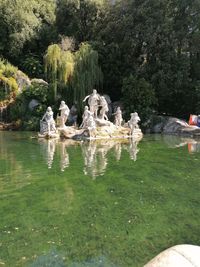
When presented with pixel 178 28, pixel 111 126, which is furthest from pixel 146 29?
pixel 111 126

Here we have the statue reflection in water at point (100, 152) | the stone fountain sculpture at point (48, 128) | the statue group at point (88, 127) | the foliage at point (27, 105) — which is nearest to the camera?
the statue reflection in water at point (100, 152)

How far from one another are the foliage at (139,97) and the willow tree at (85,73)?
2.57 m

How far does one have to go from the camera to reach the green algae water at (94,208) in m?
6.72

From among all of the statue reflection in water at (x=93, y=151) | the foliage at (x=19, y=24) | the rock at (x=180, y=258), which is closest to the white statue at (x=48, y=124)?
the statue reflection in water at (x=93, y=151)

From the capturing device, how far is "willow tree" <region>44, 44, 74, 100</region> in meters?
31.2

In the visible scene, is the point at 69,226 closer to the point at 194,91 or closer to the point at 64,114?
the point at 64,114

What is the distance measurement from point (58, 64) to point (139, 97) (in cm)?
685

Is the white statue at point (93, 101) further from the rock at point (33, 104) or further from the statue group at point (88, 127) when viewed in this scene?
the rock at point (33, 104)

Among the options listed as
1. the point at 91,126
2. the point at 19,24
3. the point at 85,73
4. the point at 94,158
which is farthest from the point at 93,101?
the point at 19,24

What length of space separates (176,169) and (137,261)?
26.9ft

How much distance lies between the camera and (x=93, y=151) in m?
18.4

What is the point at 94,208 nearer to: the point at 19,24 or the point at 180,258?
the point at 180,258

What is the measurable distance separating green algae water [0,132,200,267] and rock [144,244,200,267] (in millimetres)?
1774

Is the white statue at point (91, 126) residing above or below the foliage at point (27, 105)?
below
